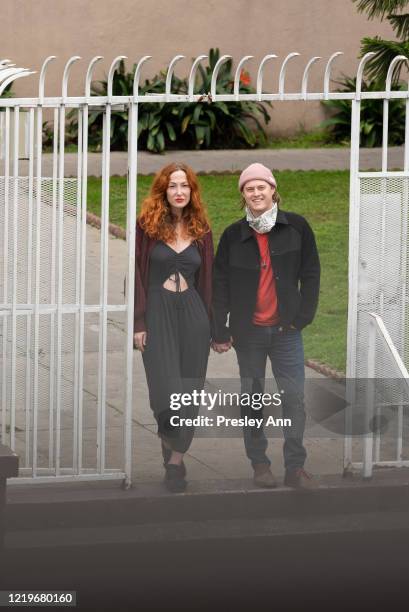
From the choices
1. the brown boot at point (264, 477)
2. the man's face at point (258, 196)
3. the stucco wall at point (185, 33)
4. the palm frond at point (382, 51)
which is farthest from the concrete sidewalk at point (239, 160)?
the brown boot at point (264, 477)

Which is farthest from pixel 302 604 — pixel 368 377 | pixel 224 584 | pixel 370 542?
pixel 368 377

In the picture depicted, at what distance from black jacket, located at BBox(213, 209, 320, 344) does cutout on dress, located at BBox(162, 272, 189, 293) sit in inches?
8.3

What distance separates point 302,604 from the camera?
21.2ft

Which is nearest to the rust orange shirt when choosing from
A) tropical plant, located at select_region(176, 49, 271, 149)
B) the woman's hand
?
the woman's hand

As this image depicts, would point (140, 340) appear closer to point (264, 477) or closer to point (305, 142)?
point (264, 477)

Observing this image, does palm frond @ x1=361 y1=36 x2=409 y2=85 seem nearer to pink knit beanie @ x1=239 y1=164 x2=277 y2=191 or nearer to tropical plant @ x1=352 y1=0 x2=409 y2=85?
tropical plant @ x1=352 y1=0 x2=409 y2=85

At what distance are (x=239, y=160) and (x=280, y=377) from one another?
34.5 ft

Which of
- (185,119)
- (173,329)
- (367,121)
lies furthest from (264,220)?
(367,121)

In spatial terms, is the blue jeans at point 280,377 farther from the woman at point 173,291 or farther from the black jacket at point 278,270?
the woman at point 173,291

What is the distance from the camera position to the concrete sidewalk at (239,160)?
56.7 ft

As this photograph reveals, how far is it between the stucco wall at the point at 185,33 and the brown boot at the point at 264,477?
1177 centimetres

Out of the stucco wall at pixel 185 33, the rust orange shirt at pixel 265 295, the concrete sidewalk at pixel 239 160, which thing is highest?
the stucco wall at pixel 185 33

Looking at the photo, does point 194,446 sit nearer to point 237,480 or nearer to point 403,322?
point 237,480

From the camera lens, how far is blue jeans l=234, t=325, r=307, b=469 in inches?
302
